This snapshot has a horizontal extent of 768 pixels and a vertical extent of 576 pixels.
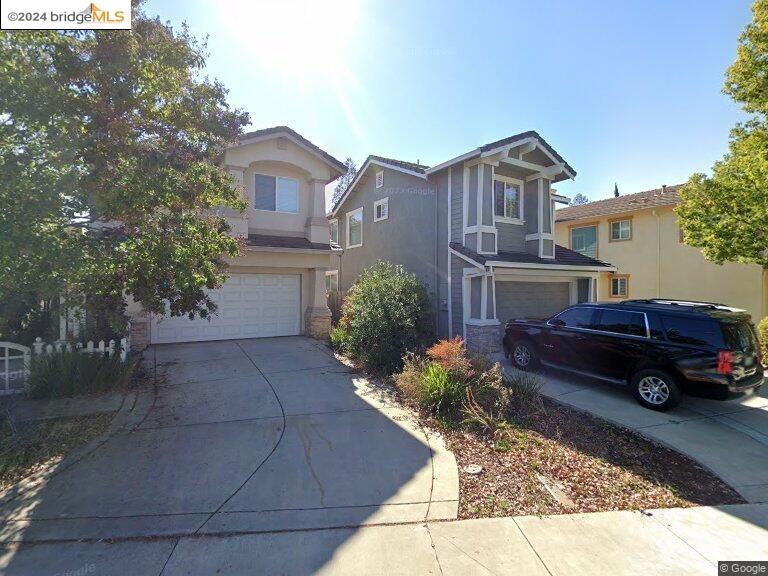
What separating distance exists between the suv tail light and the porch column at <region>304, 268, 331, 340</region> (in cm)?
964

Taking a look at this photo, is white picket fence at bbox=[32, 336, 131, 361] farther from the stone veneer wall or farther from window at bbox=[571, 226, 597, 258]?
window at bbox=[571, 226, 597, 258]

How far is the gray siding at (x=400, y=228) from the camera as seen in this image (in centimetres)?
1280

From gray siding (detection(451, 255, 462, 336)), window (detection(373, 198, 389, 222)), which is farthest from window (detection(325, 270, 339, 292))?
gray siding (detection(451, 255, 462, 336))

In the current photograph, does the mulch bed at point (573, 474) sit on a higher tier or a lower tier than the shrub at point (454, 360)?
lower

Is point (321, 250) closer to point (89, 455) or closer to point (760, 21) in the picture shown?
point (89, 455)

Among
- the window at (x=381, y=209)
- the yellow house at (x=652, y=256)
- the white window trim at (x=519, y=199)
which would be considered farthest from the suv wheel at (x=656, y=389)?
the yellow house at (x=652, y=256)

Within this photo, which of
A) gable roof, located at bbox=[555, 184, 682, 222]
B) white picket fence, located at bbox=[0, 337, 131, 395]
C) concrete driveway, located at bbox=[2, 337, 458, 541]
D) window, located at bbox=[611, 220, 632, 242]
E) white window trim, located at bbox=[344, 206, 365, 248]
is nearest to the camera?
concrete driveway, located at bbox=[2, 337, 458, 541]

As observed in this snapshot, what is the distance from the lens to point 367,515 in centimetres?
364

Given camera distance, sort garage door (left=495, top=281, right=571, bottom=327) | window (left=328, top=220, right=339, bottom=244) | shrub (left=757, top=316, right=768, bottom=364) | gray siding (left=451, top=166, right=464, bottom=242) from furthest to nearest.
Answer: window (left=328, top=220, right=339, bottom=244), garage door (left=495, top=281, right=571, bottom=327), gray siding (left=451, top=166, right=464, bottom=242), shrub (left=757, top=316, right=768, bottom=364)

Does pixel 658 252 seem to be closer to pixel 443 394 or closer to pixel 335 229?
pixel 335 229

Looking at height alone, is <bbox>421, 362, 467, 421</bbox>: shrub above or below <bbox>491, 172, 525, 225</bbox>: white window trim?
below

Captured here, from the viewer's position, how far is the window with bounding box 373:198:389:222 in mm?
14773

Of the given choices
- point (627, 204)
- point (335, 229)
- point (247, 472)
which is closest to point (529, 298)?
point (247, 472)

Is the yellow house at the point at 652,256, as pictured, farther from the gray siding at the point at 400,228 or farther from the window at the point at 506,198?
the gray siding at the point at 400,228
